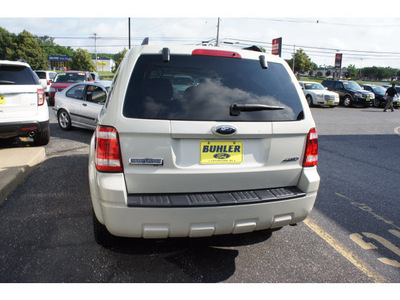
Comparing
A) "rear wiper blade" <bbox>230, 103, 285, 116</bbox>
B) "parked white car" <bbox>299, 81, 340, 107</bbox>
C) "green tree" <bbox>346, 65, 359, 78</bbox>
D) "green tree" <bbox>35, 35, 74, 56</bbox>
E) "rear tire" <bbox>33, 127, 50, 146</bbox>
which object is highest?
"green tree" <bbox>35, 35, 74, 56</bbox>

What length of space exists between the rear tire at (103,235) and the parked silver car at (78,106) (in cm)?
563

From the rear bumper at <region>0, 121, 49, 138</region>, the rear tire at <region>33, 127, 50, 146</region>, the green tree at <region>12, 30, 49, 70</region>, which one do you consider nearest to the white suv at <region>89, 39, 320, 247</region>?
the rear bumper at <region>0, 121, 49, 138</region>

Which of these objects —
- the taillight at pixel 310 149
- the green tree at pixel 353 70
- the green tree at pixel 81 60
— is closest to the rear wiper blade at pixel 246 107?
the taillight at pixel 310 149

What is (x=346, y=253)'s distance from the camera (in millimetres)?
2938

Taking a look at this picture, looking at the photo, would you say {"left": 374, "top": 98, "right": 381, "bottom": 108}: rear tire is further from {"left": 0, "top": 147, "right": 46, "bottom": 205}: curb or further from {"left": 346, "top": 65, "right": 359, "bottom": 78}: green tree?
{"left": 346, "top": 65, "right": 359, "bottom": 78}: green tree

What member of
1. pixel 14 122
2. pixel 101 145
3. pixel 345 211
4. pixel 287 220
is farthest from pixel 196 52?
pixel 14 122

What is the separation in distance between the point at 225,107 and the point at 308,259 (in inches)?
64.2

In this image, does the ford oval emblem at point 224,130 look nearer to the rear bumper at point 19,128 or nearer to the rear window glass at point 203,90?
the rear window glass at point 203,90

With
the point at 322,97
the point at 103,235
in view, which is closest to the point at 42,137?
the point at 103,235

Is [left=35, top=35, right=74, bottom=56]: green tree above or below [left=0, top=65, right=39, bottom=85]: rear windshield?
above

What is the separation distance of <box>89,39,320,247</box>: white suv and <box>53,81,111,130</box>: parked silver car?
232 inches

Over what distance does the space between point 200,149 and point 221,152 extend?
0.18m

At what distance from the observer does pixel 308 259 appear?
2814mm

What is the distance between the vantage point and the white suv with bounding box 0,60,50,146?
5824 mm
